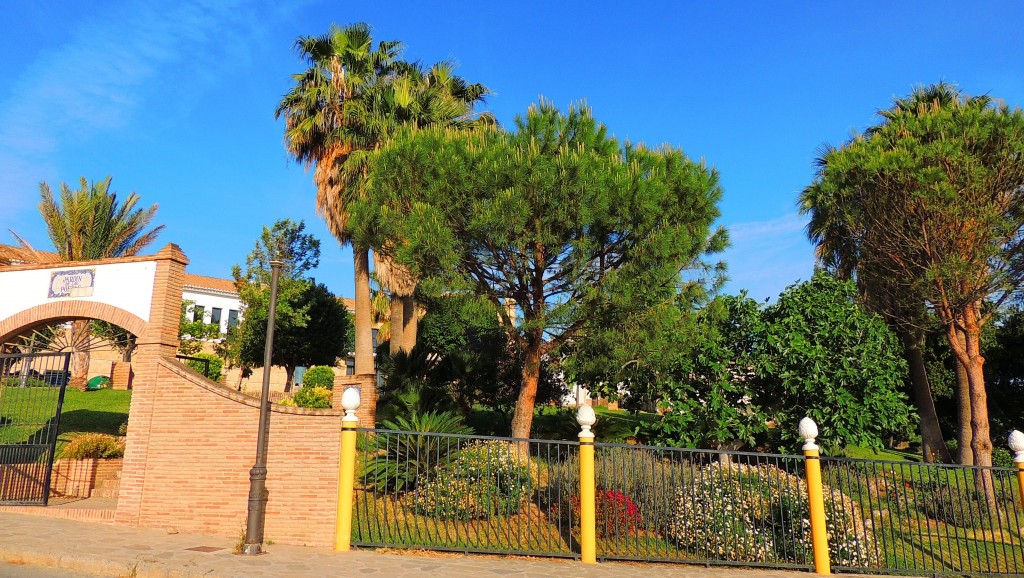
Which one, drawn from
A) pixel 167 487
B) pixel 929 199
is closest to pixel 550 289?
pixel 167 487

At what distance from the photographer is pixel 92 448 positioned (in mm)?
12766

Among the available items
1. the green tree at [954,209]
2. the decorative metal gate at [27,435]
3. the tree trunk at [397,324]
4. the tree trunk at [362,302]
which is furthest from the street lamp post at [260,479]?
the green tree at [954,209]

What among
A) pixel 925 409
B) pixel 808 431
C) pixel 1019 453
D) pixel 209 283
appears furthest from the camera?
pixel 209 283

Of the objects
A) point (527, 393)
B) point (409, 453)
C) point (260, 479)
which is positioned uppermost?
point (527, 393)

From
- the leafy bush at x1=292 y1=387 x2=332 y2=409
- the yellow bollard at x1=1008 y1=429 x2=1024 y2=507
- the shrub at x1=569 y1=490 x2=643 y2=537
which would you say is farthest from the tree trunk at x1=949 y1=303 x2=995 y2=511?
the leafy bush at x1=292 y1=387 x2=332 y2=409

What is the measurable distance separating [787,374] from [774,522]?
5.70m

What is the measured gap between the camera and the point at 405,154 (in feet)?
40.7

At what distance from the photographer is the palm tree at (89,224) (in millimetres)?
28000

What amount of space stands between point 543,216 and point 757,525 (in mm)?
6103

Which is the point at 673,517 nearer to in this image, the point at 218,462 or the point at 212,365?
the point at 218,462

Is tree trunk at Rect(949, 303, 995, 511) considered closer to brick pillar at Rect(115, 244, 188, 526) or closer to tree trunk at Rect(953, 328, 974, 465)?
tree trunk at Rect(953, 328, 974, 465)

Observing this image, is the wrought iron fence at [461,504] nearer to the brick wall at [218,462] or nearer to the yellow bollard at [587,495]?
the yellow bollard at [587,495]

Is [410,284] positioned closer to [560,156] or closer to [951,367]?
[560,156]

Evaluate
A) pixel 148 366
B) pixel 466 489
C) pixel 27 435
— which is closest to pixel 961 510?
pixel 466 489
